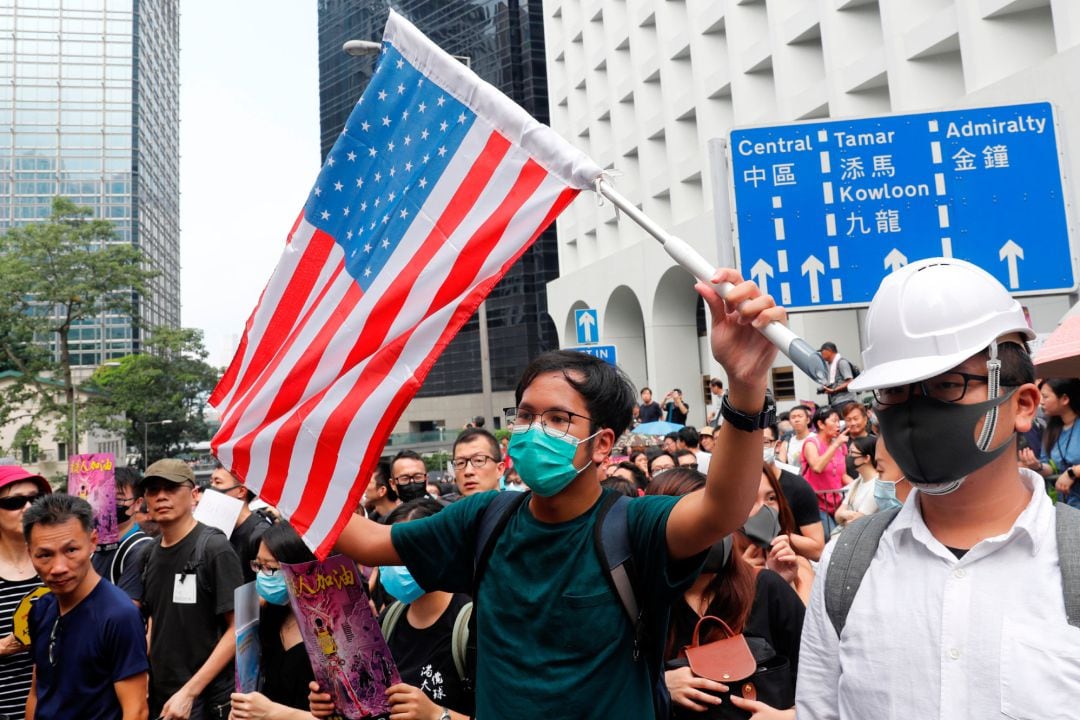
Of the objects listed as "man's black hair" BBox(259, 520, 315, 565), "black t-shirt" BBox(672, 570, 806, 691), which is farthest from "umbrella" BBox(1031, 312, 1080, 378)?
"man's black hair" BBox(259, 520, 315, 565)

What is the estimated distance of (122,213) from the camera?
96438mm

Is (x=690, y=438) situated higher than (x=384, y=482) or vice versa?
(x=690, y=438)

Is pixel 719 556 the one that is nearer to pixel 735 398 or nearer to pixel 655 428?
pixel 735 398

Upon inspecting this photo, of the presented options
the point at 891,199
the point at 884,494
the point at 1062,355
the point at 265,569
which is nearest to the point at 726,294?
the point at 1062,355

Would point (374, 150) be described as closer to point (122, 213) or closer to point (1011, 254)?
point (1011, 254)

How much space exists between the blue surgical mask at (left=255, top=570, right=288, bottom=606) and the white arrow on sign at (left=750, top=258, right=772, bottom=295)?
5336mm

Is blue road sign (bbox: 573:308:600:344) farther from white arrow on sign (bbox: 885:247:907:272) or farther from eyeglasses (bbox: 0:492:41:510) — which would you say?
eyeglasses (bbox: 0:492:41:510)

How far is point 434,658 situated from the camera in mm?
3404

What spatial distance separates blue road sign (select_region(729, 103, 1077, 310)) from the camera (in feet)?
25.7

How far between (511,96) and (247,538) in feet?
166

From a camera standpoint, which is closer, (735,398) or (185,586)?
(735,398)

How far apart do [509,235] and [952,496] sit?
1.67 metres

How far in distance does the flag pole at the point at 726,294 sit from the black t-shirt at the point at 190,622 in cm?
314

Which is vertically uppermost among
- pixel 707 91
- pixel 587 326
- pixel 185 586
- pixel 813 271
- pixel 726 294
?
pixel 707 91
